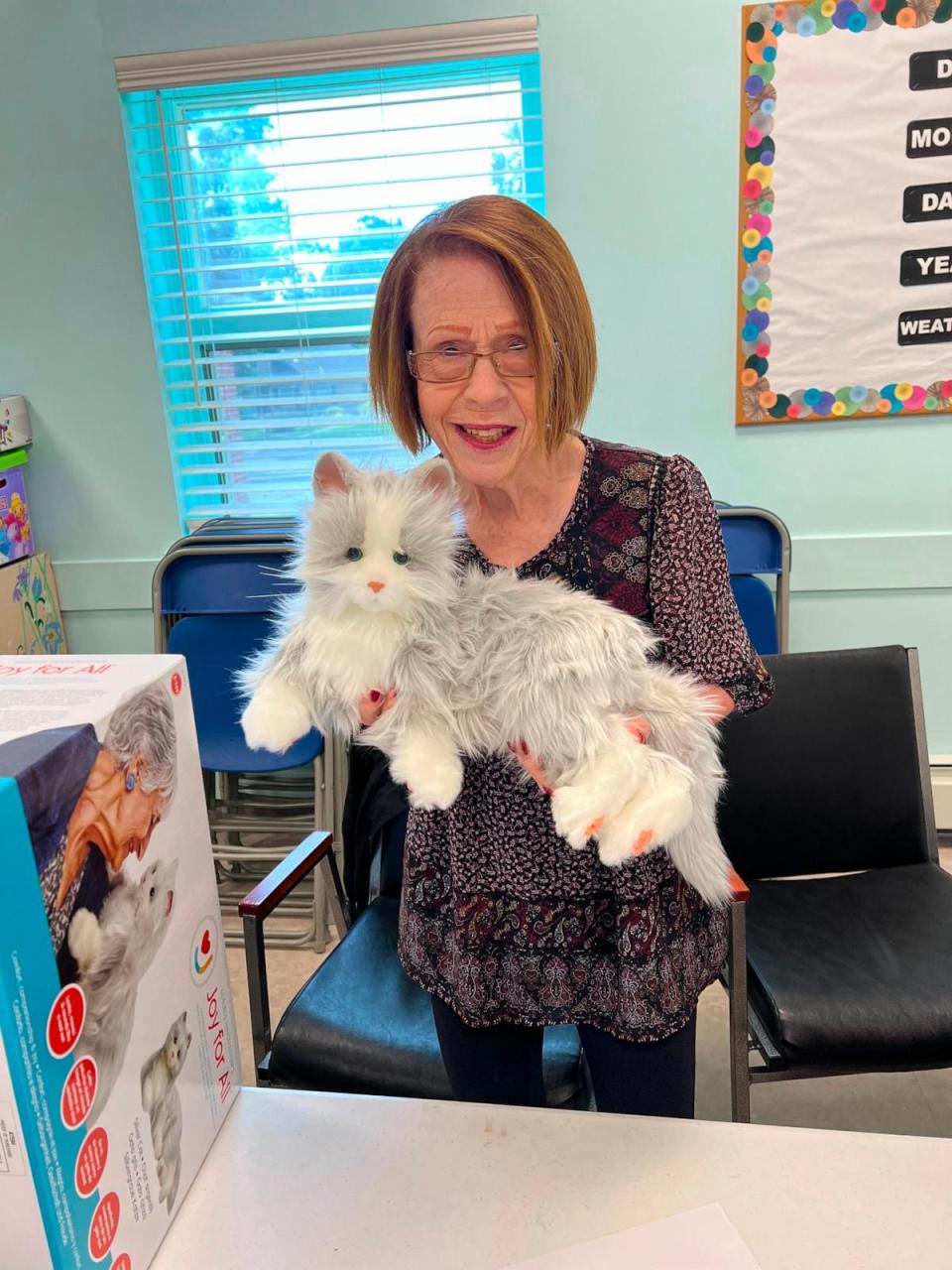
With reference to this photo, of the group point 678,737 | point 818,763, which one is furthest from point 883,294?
point 678,737

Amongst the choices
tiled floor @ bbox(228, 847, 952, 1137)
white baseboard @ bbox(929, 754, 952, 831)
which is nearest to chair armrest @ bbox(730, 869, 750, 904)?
tiled floor @ bbox(228, 847, 952, 1137)

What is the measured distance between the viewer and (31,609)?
2.69m

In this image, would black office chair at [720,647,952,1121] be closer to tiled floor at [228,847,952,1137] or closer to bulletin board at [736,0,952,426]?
tiled floor at [228,847,952,1137]

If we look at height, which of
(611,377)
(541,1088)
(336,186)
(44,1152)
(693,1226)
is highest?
(336,186)

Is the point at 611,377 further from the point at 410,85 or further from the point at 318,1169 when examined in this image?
the point at 318,1169

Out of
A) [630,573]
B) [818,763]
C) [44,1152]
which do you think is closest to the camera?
[44,1152]

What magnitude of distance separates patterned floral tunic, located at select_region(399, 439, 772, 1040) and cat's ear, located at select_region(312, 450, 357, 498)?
0.17 meters

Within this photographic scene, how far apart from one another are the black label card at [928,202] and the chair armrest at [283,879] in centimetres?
211

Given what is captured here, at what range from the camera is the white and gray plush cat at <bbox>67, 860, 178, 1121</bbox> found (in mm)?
649

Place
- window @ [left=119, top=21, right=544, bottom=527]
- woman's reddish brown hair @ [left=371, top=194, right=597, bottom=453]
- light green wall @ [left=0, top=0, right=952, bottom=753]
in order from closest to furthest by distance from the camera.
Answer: woman's reddish brown hair @ [left=371, top=194, right=597, bottom=453] < light green wall @ [left=0, top=0, right=952, bottom=753] < window @ [left=119, top=21, right=544, bottom=527]

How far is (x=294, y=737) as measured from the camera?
0.83 m

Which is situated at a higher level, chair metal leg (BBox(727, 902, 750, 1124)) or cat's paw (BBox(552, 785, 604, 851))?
cat's paw (BBox(552, 785, 604, 851))

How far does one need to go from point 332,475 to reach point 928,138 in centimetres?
215

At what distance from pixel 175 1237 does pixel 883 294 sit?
97.9 inches
